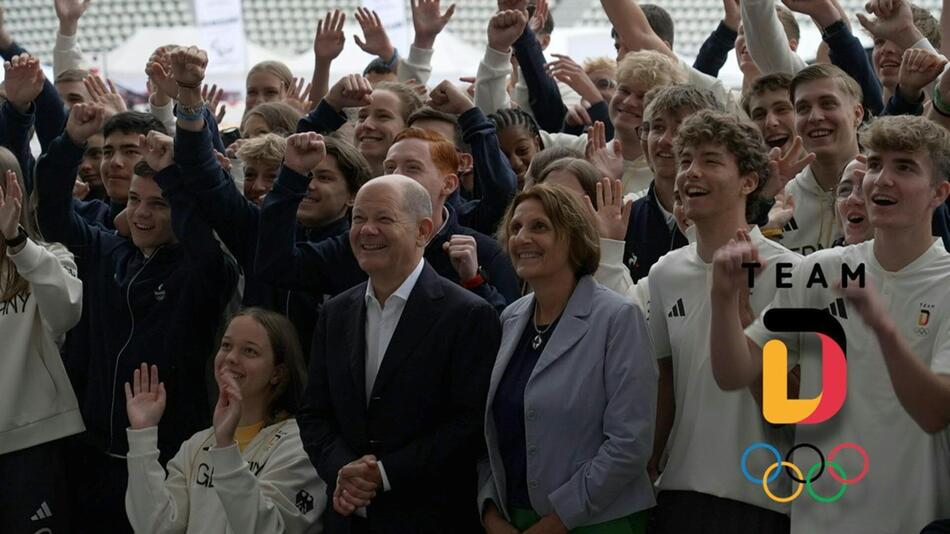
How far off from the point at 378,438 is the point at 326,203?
113 cm

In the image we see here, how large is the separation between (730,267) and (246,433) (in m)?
1.84

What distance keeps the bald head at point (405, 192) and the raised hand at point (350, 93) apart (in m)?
0.86

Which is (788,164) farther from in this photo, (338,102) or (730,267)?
(338,102)

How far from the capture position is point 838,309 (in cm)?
317

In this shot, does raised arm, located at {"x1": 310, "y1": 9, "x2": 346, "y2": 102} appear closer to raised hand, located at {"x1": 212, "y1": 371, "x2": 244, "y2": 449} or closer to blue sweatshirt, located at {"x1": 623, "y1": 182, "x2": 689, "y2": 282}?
blue sweatshirt, located at {"x1": 623, "y1": 182, "x2": 689, "y2": 282}

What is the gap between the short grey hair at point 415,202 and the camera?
3807 millimetres

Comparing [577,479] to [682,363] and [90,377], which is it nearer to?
[682,363]

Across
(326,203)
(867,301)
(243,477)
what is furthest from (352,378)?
(867,301)

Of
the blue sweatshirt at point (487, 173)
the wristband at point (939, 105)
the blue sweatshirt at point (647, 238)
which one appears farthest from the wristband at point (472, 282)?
the wristband at point (939, 105)

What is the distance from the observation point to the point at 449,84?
15.7 feet

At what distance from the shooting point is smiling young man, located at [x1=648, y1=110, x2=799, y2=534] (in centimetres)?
329

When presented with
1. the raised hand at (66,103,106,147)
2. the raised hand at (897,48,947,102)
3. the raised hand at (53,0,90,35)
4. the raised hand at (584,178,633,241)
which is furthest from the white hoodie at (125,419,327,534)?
the raised hand at (53,0,90,35)

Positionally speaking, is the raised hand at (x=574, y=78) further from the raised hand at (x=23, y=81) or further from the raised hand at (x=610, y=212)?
the raised hand at (x=23, y=81)

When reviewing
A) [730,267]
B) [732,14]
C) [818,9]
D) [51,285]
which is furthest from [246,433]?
[732,14]
